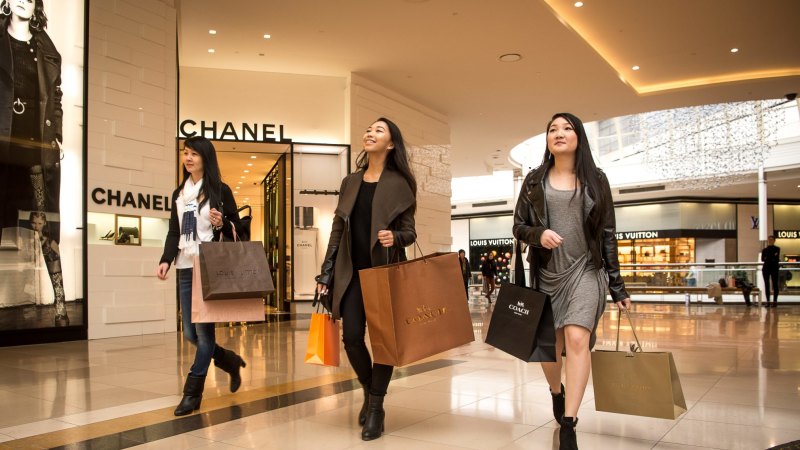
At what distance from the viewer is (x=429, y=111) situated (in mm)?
13531

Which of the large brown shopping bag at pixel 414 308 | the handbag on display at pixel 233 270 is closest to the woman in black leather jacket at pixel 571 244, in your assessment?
the large brown shopping bag at pixel 414 308

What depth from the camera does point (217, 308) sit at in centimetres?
306

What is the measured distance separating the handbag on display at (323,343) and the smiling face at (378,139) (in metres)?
0.81

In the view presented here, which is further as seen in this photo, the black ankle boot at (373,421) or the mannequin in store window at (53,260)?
the mannequin in store window at (53,260)

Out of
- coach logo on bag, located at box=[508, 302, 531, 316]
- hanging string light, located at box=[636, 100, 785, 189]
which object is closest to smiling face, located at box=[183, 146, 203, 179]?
coach logo on bag, located at box=[508, 302, 531, 316]

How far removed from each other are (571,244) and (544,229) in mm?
159

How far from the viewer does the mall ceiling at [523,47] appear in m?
8.57

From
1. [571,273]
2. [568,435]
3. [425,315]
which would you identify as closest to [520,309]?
[571,273]

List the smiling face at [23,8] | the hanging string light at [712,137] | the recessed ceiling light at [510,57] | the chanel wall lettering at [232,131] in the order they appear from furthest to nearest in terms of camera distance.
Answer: the hanging string light at [712,137], the chanel wall lettering at [232,131], the recessed ceiling light at [510,57], the smiling face at [23,8]

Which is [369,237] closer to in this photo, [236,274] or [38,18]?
[236,274]

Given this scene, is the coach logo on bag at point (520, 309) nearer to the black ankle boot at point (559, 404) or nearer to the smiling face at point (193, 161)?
the black ankle boot at point (559, 404)

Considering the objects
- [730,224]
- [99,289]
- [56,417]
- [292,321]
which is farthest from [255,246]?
[730,224]

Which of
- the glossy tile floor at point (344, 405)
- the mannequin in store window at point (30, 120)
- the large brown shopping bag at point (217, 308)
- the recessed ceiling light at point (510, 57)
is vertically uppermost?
the recessed ceiling light at point (510, 57)

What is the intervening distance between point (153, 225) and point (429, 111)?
7.57 meters
